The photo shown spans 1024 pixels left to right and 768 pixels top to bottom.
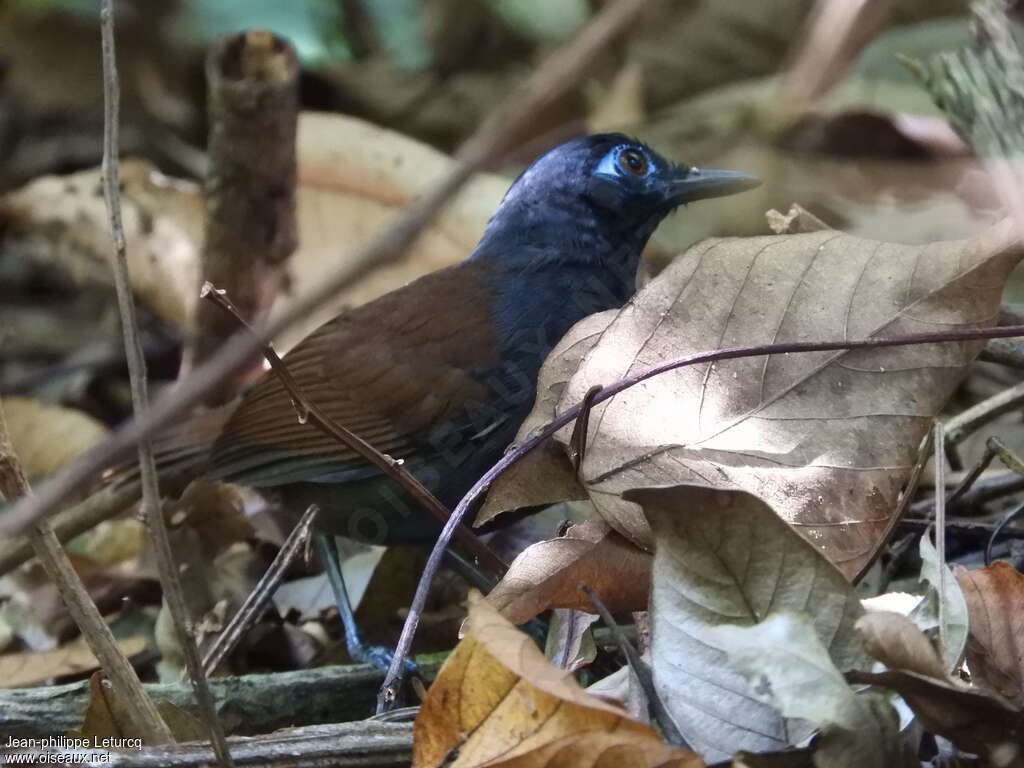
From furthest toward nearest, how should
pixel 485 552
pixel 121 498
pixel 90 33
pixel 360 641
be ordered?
pixel 90 33 < pixel 121 498 < pixel 360 641 < pixel 485 552

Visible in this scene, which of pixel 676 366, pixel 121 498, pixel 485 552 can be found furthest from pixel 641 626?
pixel 121 498

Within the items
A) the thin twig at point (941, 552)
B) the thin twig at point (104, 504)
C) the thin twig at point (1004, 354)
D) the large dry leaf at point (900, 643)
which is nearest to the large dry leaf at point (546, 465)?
the thin twig at point (941, 552)

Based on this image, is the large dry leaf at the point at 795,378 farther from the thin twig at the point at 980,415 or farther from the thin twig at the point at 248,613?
the thin twig at the point at 248,613

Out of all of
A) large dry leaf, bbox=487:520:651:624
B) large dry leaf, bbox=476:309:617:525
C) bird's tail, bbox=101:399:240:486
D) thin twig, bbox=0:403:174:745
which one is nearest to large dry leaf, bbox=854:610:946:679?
large dry leaf, bbox=487:520:651:624

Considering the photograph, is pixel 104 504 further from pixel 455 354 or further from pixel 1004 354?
pixel 1004 354

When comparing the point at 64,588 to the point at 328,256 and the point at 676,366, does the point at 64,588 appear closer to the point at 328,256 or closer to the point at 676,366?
the point at 676,366
